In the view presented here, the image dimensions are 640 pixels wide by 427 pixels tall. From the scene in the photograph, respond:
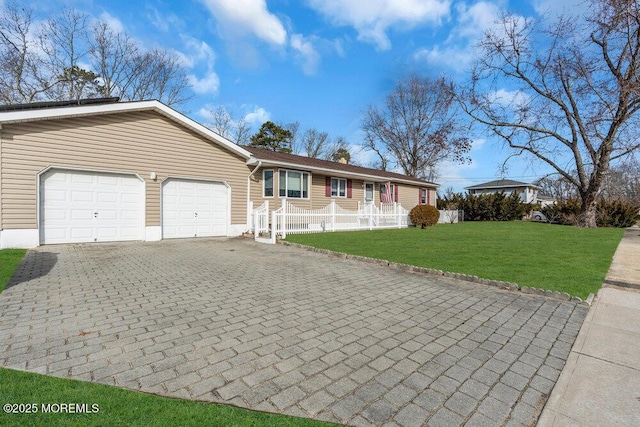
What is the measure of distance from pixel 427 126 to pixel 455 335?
34.7m

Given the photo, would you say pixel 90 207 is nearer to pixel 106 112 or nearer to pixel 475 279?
pixel 106 112

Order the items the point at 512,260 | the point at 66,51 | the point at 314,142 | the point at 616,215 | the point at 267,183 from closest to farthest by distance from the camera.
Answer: the point at 512,260, the point at 267,183, the point at 66,51, the point at 616,215, the point at 314,142

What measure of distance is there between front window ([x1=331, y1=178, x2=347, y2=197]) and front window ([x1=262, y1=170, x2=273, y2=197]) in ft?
13.7

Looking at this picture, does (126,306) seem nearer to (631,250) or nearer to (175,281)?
(175,281)

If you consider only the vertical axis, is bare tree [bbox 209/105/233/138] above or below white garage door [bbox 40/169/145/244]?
above

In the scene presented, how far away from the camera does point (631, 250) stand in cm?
988

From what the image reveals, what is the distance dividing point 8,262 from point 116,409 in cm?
730

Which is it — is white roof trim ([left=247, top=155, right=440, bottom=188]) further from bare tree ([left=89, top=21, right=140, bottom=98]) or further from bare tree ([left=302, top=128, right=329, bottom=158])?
bare tree ([left=302, top=128, right=329, bottom=158])

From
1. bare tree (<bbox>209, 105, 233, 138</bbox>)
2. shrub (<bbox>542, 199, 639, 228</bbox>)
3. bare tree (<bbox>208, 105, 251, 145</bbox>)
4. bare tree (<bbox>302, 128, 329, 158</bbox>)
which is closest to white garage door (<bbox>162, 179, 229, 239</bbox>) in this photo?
bare tree (<bbox>208, 105, 251, 145</bbox>)

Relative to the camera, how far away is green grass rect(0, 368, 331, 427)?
6.25ft

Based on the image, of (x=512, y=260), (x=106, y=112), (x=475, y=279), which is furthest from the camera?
(x=106, y=112)

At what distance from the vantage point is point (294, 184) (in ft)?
48.2

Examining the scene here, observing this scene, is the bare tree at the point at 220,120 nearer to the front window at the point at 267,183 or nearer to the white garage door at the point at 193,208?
the front window at the point at 267,183

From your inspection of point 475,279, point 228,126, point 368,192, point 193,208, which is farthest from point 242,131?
point 475,279
